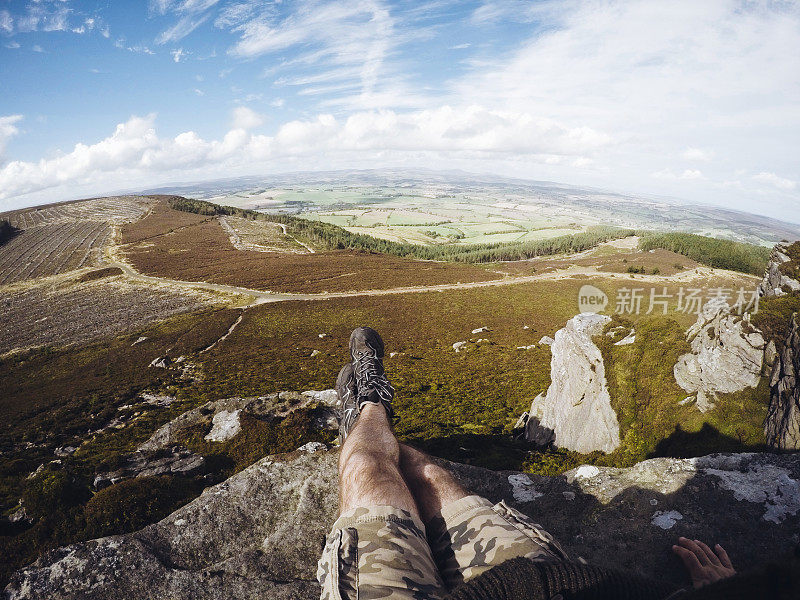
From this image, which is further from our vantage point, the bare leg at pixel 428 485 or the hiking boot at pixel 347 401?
the hiking boot at pixel 347 401

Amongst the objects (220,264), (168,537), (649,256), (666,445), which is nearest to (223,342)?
(168,537)

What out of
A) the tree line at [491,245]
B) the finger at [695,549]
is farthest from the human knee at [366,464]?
the tree line at [491,245]

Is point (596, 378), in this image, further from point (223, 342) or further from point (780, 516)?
point (223, 342)

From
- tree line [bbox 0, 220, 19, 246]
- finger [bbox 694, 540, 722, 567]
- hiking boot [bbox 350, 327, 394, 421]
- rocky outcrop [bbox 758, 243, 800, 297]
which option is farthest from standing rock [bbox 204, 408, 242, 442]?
tree line [bbox 0, 220, 19, 246]

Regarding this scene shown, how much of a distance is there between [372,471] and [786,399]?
25.6 feet

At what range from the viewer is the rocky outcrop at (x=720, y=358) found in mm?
7718

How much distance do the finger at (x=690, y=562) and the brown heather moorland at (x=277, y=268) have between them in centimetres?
5029

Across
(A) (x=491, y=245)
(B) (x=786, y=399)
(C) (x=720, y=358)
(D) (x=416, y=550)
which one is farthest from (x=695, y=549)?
(A) (x=491, y=245)

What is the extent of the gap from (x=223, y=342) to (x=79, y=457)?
63.5 ft

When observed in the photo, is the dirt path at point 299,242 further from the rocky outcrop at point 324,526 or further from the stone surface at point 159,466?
the rocky outcrop at point 324,526

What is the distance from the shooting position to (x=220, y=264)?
70.5m

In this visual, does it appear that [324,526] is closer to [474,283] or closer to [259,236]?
[474,283]

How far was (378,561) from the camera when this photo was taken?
2.87 meters

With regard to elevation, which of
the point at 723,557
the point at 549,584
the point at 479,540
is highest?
the point at 549,584
